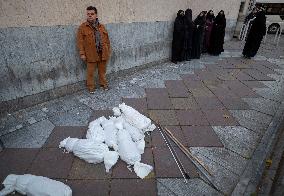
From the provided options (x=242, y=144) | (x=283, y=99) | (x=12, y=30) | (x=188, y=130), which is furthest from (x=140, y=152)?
(x=283, y=99)

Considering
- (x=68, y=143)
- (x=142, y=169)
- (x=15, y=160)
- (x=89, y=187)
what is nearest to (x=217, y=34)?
(x=142, y=169)

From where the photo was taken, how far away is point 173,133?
4594 mm

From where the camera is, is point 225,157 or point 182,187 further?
point 225,157

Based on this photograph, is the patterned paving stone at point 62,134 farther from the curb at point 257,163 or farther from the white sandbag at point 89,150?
the curb at point 257,163

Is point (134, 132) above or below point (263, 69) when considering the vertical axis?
above

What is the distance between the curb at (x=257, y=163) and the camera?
338 centimetres

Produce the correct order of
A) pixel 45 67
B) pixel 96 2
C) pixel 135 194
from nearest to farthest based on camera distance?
pixel 135 194, pixel 45 67, pixel 96 2

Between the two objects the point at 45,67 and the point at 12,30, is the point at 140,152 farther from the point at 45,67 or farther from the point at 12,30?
the point at 12,30

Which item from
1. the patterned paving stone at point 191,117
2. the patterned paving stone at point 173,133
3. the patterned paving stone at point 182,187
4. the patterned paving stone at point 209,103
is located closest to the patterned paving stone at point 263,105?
the patterned paving stone at point 209,103

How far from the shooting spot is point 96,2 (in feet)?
19.4

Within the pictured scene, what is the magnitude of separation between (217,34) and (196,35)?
1.48 metres

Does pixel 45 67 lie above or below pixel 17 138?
above

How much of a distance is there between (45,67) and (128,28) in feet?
9.36

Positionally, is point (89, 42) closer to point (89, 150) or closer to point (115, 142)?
point (115, 142)
